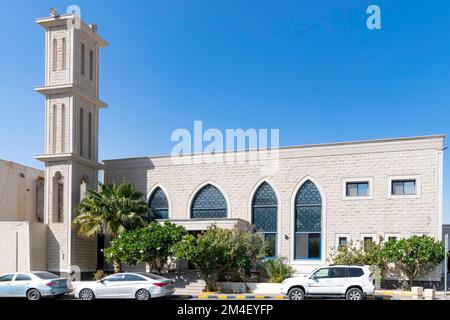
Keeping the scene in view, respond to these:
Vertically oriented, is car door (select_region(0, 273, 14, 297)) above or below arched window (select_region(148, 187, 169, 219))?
below

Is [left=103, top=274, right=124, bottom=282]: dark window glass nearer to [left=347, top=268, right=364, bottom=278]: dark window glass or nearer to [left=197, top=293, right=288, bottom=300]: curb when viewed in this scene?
[left=197, top=293, right=288, bottom=300]: curb

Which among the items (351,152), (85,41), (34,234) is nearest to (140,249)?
(34,234)

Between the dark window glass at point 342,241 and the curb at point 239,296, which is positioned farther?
the dark window glass at point 342,241

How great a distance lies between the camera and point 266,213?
91.1ft

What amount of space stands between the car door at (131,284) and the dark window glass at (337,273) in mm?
7336

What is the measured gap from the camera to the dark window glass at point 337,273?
18.6 meters

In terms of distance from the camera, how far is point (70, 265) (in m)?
27.2

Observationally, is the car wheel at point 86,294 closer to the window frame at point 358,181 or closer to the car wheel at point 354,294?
the car wheel at point 354,294

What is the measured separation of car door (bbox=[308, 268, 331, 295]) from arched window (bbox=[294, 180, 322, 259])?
24.5 ft

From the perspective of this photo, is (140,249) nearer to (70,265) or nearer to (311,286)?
(70,265)

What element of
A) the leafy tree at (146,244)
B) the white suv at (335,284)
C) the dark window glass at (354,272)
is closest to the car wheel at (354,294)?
the white suv at (335,284)

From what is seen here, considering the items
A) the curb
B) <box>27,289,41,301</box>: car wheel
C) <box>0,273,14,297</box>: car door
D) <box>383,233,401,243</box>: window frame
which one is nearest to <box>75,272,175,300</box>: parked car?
<box>27,289,41,301</box>: car wheel

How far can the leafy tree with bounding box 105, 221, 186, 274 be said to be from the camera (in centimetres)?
2414
